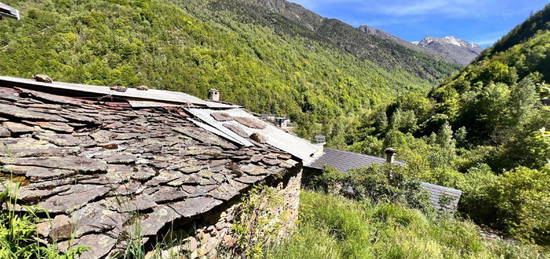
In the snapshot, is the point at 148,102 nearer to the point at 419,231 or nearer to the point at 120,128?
the point at 120,128

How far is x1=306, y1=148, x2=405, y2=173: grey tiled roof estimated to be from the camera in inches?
653

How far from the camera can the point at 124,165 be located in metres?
2.47

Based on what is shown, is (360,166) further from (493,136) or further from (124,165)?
(493,136)

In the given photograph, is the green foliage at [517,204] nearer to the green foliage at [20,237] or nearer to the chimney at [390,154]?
the chimney at [390,154]

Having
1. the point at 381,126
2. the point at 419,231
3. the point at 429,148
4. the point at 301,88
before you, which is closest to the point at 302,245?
the point at 419,231

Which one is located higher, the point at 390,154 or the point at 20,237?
the point at 20,237

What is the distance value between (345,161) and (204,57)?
40.3 meters

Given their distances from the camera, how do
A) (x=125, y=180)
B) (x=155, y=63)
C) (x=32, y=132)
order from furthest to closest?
(x=155, y=63), (x=32, y=132), (x=125, y=180)

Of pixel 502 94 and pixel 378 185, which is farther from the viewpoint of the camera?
pixel 502 94

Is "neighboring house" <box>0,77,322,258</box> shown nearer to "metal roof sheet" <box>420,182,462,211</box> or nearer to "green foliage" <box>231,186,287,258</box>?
"green foliage" <box>231,186,287,258</box>

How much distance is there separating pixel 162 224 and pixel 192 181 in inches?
27.0

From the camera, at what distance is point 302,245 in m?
3.21

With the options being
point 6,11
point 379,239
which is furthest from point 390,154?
point 6,11

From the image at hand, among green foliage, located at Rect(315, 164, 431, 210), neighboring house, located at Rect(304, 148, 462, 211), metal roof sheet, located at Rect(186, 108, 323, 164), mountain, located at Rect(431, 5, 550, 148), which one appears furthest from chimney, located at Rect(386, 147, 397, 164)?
mountain, located at Rect(431, 5, 550, 148)
